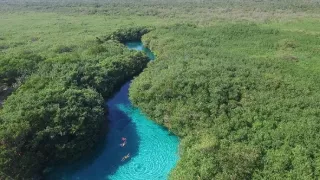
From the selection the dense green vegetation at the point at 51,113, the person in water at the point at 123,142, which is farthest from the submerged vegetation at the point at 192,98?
the person in water at the point at 123,142

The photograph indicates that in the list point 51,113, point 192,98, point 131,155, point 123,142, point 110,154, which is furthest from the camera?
point 192,98

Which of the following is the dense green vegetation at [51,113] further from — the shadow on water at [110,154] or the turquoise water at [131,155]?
the turquoise water at [131,155]

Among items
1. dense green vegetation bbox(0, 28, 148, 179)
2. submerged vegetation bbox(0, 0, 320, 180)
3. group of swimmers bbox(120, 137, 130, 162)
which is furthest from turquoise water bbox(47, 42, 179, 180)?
dense green vegetation bbox(0, 28, 148, 179)

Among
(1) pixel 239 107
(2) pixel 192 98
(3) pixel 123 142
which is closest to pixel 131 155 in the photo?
(3) pixel 123 142

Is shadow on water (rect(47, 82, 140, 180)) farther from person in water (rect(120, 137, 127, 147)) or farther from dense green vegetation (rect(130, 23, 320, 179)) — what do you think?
dense green vegetation (rect(130, 23, 320, 179))

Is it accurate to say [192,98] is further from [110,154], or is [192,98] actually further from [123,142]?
[110,154]

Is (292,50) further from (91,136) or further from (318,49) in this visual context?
(91,136)
